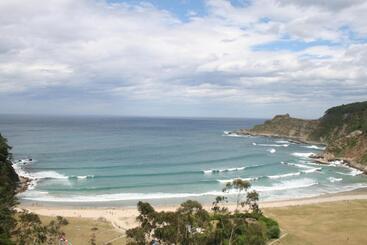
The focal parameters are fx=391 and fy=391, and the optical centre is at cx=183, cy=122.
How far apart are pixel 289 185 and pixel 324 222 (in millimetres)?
22798

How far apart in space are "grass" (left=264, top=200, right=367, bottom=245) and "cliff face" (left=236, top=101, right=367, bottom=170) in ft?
120

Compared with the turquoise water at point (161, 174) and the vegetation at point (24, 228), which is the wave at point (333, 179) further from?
the vegetation at point (24, 228)

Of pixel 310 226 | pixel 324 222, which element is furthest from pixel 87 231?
pixel 324 222

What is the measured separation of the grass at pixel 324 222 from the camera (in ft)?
125

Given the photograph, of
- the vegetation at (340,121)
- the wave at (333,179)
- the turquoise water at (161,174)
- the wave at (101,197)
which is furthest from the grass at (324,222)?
the vegetation at (340,121)

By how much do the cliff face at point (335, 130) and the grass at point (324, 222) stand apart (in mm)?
36721

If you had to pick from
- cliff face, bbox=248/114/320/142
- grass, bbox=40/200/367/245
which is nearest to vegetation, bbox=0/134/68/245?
grass, bbox=40/200/367/245

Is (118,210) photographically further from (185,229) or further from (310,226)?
(185,229)

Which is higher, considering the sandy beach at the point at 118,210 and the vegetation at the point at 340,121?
the vegetation at the point at 340,121

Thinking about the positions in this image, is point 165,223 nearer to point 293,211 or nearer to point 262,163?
point 293,211

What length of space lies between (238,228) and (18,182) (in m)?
42.6

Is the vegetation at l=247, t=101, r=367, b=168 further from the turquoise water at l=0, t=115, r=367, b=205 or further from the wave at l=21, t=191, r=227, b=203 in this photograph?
the wave at l=21, t=191, r=227, b=203

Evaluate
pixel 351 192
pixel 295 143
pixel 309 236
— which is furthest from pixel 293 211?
pixel 295 143

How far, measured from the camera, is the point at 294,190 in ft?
209
